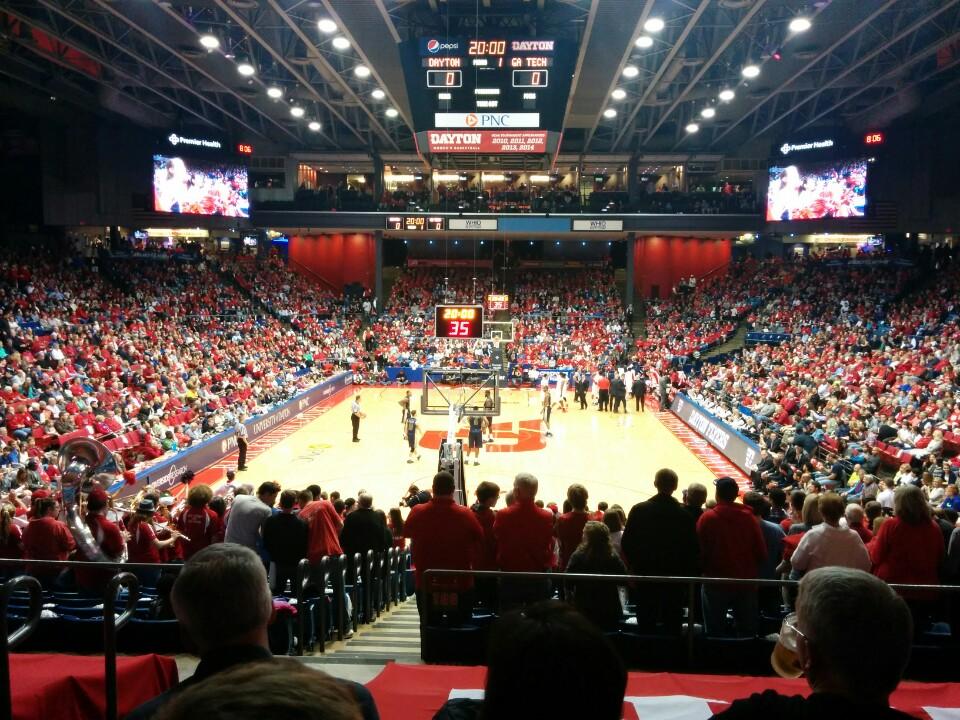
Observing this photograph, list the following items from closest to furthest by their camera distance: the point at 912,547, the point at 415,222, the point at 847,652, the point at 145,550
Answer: the point at 847,652 < the point at 912,547 < the point at 145,550 < the point at 415,222

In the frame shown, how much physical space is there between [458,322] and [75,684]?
18291 mm

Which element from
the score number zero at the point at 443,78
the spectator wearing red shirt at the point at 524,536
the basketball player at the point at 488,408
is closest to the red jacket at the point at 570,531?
the spectator wearing red shirt at the point at 524,536

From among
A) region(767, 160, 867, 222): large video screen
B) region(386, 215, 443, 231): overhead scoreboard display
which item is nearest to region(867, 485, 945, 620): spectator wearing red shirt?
region(767, 160, 867, 222): large video screen

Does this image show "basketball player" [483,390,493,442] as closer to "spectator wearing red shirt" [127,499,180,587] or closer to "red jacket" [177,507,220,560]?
"red jacket" [177,507,220,560]

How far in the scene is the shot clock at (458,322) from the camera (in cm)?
2181

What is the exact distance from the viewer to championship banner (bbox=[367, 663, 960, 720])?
4.06 m

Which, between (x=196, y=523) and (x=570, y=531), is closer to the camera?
(x=570, y=531)

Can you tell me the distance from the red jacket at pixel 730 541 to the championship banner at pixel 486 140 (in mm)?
12854

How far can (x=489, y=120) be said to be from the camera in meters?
17.1

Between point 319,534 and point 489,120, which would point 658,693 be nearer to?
point 319,534

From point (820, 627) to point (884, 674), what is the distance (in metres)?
0.18

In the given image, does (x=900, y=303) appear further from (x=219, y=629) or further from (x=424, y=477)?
(x=219, y=629)

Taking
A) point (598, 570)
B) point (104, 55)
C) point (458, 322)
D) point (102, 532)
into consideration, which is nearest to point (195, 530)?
point (102, 532)

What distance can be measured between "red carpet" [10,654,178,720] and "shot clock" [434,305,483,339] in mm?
17760
